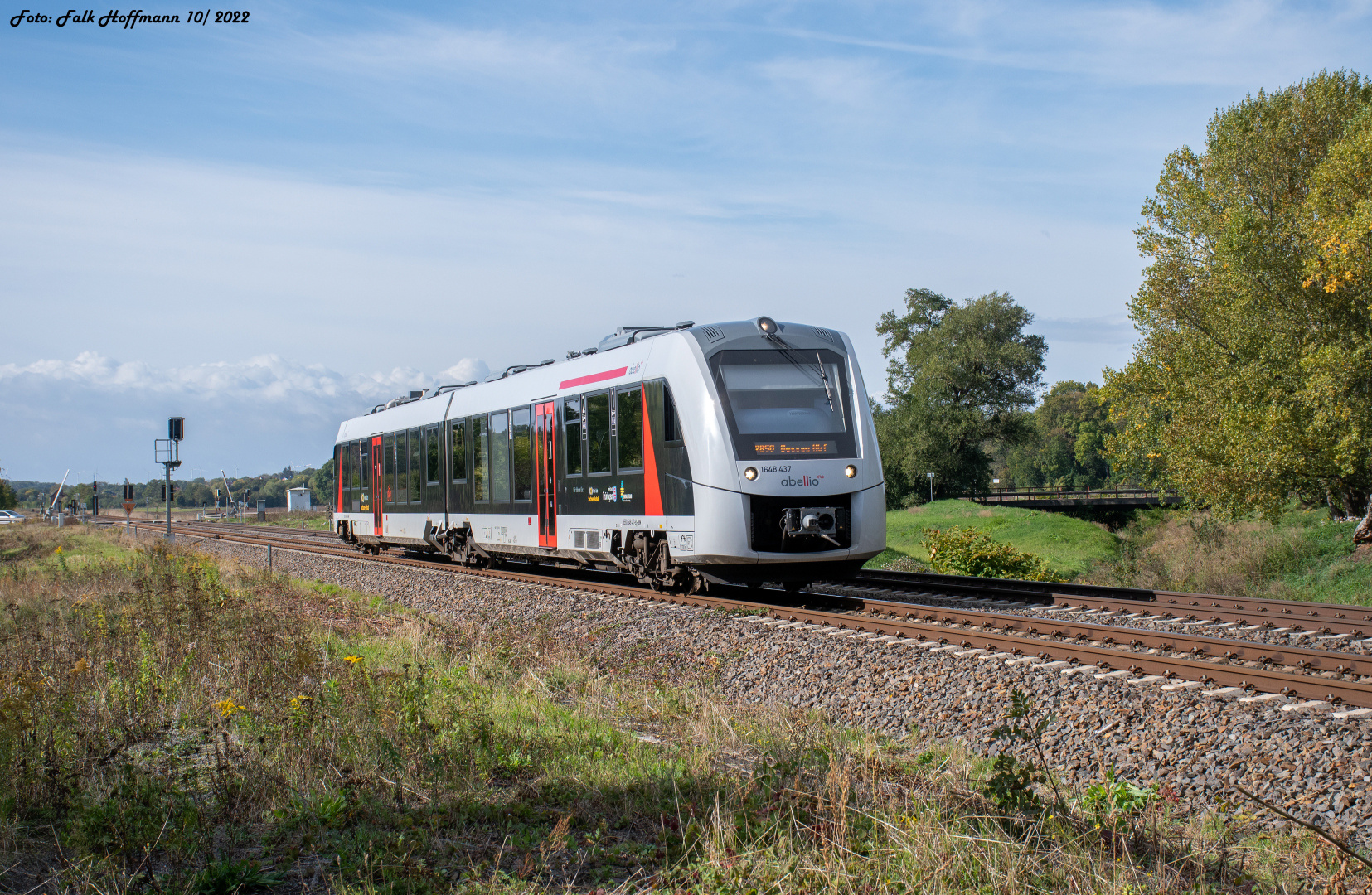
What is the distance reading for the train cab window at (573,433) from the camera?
1494 cm

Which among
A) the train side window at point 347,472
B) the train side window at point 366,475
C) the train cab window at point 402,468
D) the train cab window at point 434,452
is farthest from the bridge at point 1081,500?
the train cab window at point 434,452

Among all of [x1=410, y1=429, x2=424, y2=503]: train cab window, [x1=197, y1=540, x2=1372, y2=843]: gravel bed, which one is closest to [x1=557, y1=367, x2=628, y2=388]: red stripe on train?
[x1=197, y1=540, x2=1372, y2=843]: gravel bed

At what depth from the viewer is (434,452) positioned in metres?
20.7

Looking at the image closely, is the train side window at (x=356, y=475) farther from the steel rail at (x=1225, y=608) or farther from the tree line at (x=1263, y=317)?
the tree line at (x=1263, y=317)

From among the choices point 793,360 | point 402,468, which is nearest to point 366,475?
point 402,468

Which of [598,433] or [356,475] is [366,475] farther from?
[598,433]

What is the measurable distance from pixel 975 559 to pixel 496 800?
16.6 metres

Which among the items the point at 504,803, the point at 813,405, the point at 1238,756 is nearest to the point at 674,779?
the point at 504,803

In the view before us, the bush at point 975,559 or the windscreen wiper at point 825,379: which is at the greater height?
the windscreen wiper at point 825,379

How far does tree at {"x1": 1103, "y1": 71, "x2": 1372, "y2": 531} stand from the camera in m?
23.5

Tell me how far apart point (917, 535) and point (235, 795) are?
127 ft

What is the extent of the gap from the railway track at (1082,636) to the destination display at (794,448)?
71.9 inches

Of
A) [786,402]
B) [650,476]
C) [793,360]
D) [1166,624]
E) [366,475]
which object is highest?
[793,360]

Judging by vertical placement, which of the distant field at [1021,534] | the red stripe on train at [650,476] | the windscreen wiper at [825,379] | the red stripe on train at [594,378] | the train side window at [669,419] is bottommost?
the distant field at [1021,534]
